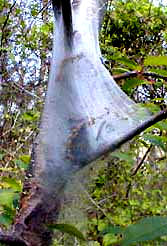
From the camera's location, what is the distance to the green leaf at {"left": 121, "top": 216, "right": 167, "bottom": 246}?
0.66 meters

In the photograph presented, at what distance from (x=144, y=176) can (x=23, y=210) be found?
374cm

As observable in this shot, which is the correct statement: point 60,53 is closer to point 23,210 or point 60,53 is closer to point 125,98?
point 125,98

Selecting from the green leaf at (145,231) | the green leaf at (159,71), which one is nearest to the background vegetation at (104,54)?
the green leaf at (159,71)

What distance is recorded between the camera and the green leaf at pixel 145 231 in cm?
66

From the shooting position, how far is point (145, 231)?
2.20ft

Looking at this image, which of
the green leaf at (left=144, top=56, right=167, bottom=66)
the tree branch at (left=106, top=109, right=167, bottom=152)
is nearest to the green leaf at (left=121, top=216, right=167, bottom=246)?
the tree branch at (left=106, top=109, right=167, bottom=152)

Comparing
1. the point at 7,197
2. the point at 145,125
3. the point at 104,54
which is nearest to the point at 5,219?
the point at 7,197

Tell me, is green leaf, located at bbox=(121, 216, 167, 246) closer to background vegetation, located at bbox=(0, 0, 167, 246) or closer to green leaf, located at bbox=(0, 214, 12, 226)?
green leaf, located at bbox=(0, 214, 12, 226)

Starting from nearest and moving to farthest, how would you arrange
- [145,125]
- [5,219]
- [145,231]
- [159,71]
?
[145,231] < [145,125] < [159,71] < [5,219]

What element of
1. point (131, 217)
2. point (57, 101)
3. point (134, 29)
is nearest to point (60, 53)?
point (57, 101)

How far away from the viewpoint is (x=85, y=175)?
102 cm

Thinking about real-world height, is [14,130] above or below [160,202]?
above

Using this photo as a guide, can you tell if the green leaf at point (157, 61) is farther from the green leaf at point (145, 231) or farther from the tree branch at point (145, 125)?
the green leaf at point (145, 231)

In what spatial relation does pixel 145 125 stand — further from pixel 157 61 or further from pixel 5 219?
pixel 5 219
